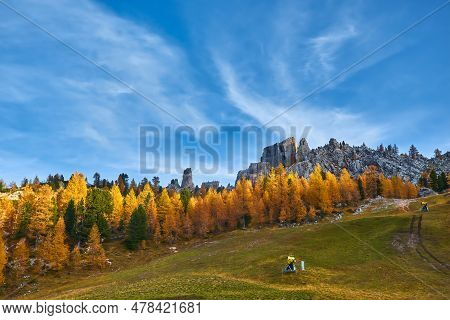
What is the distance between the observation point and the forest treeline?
276ft

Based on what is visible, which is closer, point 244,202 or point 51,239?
point 51,239

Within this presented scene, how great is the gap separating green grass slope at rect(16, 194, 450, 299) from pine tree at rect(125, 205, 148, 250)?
23.8 metres

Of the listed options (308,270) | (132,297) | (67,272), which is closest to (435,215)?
(308,270)

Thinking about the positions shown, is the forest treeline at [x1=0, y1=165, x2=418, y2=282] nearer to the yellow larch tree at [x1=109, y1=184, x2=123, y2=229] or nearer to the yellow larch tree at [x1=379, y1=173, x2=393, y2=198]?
the yellow larch tree at [x1=109, y1=184, x2=123, y2=229]

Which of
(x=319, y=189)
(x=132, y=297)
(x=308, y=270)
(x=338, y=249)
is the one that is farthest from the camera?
(x=319, y=189)

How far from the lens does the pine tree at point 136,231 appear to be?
9881 centimetres

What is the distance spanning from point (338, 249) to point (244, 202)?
6639cm

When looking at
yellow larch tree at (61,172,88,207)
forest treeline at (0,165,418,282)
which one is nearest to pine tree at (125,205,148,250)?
forest treeline at (0,165,418,282)

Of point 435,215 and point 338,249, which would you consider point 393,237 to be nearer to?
point 338,249

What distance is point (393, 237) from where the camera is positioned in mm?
54469

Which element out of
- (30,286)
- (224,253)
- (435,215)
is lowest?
(30,286)

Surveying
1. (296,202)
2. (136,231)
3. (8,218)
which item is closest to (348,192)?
(296,202)
